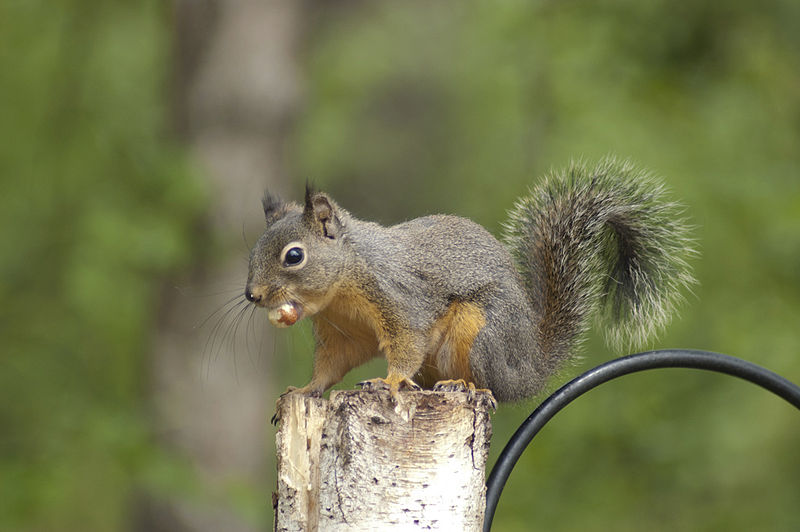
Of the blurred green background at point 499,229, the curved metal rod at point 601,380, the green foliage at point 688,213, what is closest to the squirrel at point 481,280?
the curved metal rod at point 601,380

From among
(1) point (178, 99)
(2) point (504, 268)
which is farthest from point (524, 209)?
(1) point (178, 99)

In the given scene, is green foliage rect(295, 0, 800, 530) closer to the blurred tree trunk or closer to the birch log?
the blurred tree trunk

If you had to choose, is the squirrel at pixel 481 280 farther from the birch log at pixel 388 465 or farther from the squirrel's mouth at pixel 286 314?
the birch log at pixel 388 465

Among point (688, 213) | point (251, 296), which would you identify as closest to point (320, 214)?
point (251, 296)

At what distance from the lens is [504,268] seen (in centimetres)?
209

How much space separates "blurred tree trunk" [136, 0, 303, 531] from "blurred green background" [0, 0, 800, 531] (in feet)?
0.26

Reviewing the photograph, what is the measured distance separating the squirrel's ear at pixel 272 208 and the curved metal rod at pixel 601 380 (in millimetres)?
807

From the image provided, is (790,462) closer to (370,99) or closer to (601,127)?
(601,127)

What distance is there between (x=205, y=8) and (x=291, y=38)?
0.43m

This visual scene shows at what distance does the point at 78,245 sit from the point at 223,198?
67 centimetres

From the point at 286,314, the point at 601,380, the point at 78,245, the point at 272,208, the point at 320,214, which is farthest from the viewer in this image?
the point at 78,245

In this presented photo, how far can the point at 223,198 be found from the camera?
13.5ft

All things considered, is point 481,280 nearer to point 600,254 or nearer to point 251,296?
point 600,254

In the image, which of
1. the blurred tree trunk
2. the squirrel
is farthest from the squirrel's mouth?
the blurred tree trunk
